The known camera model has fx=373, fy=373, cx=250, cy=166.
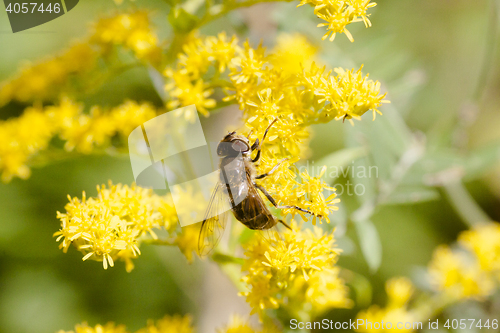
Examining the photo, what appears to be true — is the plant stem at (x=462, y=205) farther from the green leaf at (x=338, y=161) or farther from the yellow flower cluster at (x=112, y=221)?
the yellow flower cluster at (x=112, y=221)

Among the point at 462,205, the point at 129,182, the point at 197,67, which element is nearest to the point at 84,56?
the point at 197,67

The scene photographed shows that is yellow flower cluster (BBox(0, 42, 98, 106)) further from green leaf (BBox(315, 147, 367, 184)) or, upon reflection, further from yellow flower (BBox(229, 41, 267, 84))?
green leaf (BBox(315, 147, 367, 184))

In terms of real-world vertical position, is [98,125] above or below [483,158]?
above

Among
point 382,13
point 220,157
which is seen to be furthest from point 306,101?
point 382,13

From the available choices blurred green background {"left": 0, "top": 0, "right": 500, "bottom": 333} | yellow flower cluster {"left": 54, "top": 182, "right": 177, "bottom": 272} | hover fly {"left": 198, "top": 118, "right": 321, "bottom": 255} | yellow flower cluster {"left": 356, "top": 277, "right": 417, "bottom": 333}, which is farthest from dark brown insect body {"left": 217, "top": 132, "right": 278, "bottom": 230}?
yellow flower cluster {"left": 356, "top": 277, "right": 417, "bottom": 333}

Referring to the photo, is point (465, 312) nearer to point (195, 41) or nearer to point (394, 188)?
point (394, 188)

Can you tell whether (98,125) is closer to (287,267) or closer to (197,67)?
(197,67)
